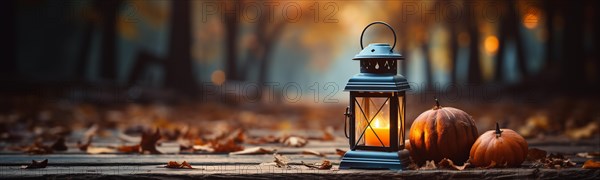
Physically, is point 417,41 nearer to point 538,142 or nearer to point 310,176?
point 538,142

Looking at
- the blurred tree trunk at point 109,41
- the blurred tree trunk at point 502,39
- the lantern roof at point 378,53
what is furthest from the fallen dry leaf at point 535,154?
the blurred tree trunk at point 502,39

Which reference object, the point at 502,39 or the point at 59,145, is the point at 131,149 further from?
the point at 502,39

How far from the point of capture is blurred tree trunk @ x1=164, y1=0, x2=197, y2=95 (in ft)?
60.0

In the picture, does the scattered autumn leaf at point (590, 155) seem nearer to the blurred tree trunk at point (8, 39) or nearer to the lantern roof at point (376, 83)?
the lantern roof at point (376, 83)

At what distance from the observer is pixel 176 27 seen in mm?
18422

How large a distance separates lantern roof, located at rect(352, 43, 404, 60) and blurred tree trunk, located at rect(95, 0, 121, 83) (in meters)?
17.6

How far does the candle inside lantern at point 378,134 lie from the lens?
4457 millimetres

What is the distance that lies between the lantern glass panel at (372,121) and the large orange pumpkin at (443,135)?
0.29 m

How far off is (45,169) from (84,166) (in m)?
0.36

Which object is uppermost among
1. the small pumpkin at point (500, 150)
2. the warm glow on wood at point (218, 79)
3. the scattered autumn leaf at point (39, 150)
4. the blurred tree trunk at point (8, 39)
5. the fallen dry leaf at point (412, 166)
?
the blurred tree trunk at point (8, 39)

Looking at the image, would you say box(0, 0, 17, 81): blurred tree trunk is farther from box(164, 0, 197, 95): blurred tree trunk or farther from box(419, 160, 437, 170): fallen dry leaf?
box(419, 160, 437, 170): fallen dry leaf

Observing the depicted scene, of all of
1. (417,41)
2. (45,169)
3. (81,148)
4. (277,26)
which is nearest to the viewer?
(45,169)

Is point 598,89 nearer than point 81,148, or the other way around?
point 81,148

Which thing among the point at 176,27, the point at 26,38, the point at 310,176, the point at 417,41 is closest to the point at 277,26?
the point at 417,41
